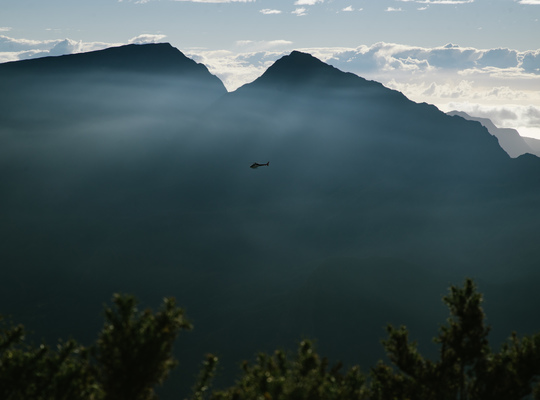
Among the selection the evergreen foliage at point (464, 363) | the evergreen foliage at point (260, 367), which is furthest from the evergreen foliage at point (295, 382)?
the evergreen foliage at point (464, 363)

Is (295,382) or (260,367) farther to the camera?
(260,367)


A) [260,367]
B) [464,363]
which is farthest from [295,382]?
[464,363]

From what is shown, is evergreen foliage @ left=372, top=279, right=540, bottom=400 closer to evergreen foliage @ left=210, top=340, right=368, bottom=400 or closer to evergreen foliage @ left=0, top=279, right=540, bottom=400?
evergreen foliage @ left=0, top=279, right=540, bottom=400

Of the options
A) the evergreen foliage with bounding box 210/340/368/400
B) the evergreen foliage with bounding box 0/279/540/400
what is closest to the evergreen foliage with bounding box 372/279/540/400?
the evergreen foliage with bounding box 0/279/540/400

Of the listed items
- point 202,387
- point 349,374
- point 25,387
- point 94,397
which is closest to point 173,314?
point 94,397

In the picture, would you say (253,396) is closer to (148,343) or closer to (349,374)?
(148,343)

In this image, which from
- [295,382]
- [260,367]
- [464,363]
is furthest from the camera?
[464,363]

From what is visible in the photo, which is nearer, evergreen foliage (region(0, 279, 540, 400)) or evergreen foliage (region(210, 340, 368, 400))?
evergreen foliage (region(210, 340, 368, 400))

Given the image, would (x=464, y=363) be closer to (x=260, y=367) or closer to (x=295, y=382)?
(x=260, y=367)

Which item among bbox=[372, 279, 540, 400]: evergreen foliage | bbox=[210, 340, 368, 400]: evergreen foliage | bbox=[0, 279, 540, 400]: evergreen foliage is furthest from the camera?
bbox=[372, 279, 540, 400]: evergreen foliage
